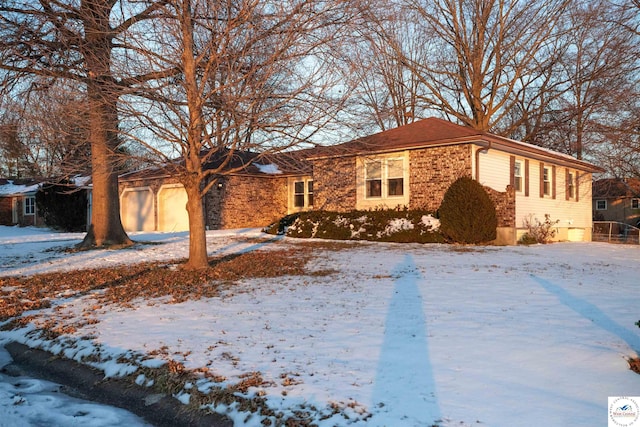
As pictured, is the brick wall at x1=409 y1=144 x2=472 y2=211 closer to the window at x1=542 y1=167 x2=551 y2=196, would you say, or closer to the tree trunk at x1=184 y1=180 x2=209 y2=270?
the window at x1=542 y1=167 x2=551 y2=196

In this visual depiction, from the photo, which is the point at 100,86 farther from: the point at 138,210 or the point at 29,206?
the point at 29,206

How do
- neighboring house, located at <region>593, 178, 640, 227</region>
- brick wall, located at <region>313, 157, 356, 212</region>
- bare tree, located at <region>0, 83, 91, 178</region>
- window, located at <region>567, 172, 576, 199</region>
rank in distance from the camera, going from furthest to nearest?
neighboring house, located at <region>593, 178, 640, 227</region>
window, located at <region>567, 172, 576, 199</region>
brick wall, located at <region>313, 157, 356, 212</region>
bare tree, located at <region>0, 83, 91, 178</region>

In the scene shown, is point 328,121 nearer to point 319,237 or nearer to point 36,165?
point 36,165

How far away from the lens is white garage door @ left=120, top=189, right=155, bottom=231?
26.3 m

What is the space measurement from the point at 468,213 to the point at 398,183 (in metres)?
3.93

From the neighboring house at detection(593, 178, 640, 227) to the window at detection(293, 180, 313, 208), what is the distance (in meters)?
27.0

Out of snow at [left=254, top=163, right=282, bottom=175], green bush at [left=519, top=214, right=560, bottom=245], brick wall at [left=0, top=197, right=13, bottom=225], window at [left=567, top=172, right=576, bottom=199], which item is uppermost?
snow at [left=254, top=163, right=282, bottom=175]

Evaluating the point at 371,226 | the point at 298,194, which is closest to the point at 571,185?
the point at 371,226

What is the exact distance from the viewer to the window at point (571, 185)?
23.6 meters

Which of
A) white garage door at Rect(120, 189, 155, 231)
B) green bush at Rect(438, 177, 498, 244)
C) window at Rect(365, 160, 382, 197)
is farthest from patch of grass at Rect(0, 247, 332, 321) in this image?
white garage door at Rect(120, 189, 155, 231)

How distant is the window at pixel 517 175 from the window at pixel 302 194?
32.3 ft

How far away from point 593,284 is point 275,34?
7428 millimetres

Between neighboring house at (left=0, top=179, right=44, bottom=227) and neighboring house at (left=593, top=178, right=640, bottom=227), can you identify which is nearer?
neighboring house at (left=0, top=179, right=44, bottom=227)

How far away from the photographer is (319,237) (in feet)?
62.4
